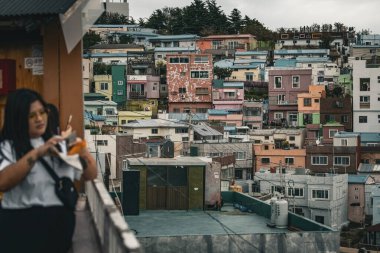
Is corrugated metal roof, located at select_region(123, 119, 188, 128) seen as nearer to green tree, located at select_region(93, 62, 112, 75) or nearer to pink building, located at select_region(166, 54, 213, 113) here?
pink building, located at select_region(166, 54, 213, 113)

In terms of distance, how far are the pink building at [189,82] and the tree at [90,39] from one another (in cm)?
2058

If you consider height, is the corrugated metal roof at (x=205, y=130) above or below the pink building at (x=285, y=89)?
below

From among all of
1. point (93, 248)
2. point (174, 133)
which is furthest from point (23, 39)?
point (174, 133)

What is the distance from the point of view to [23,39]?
26.8 feet

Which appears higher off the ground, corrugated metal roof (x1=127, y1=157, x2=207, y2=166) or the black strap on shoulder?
the black strap on shoulder

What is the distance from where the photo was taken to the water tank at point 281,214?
53.9 feet

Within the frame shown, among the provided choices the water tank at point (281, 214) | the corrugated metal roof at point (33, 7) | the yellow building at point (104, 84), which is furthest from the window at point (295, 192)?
the corrugated metal roof at point (33, 7)

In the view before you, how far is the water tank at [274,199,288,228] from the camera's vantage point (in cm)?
1642

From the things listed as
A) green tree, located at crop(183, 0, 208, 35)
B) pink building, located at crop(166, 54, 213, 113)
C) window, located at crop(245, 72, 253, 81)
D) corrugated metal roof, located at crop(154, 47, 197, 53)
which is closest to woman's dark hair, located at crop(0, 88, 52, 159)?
pink building, located at crop(166, 54, 213, 113)

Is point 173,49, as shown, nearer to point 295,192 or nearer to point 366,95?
point 366,95

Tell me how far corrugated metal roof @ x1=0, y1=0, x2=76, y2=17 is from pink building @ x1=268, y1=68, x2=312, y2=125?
51.5 metres

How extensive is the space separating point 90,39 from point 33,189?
79575mm

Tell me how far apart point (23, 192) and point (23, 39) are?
14.0 feet

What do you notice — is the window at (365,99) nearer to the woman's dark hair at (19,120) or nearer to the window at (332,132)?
the window at (332,132)
